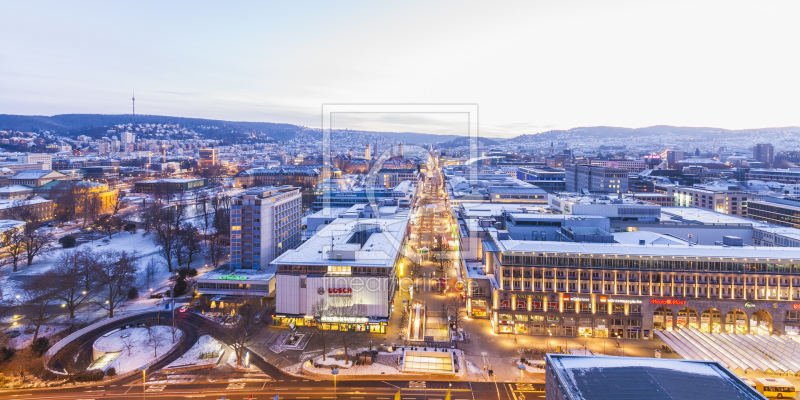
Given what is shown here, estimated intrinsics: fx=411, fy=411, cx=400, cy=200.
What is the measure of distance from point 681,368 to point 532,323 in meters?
12.0

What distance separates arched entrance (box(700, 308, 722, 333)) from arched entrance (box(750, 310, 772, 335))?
192 centimetres

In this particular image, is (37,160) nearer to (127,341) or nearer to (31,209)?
(31,209)

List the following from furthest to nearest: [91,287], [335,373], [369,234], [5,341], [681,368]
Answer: [369,234], [91,287], [5,341], [335,373], [681,368]

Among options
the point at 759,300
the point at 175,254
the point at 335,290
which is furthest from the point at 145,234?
the point at 759,300

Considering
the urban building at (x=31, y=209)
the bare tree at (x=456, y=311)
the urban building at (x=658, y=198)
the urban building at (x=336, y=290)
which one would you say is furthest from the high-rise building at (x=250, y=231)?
the urban building at (x=658, y=198)

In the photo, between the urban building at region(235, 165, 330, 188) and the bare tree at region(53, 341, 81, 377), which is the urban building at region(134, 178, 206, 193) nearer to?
the urban building at region(235, 165, 330, 188)

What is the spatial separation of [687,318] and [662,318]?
1451mm

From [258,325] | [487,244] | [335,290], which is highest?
[487,244]

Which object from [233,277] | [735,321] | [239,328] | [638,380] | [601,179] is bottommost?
[239,328]

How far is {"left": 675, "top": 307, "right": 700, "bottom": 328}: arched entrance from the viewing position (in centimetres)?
2692

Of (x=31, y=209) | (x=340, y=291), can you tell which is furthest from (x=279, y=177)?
(x=340, y=291)

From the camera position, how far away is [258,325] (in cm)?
2838

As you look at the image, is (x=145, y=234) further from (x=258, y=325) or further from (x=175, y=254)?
(x=258, y=325)

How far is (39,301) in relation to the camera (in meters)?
28.2
